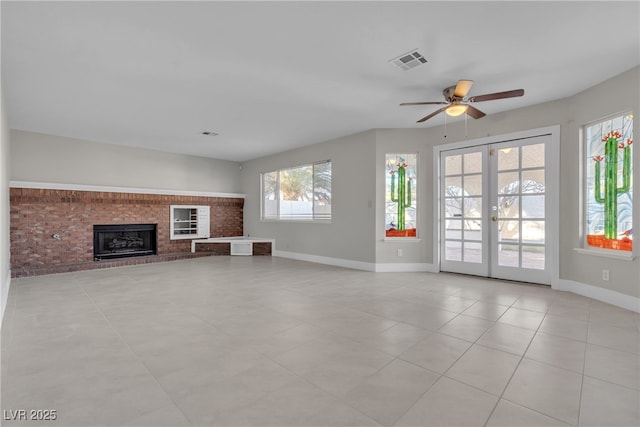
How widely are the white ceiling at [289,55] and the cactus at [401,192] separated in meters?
1.11

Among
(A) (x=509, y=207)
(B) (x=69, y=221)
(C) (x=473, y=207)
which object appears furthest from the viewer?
(B) (x=69, y=221)

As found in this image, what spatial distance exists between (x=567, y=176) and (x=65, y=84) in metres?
6.66

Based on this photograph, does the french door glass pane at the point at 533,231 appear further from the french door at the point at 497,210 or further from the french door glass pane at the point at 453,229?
the french door glass pane at the point at 453,229

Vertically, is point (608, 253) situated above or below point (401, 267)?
above

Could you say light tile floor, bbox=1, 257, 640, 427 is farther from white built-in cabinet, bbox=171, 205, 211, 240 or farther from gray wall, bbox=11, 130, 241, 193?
white built-in cabinet, bbox=171, 205, 211, 240

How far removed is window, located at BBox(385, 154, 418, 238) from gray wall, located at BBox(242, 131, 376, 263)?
312 mm

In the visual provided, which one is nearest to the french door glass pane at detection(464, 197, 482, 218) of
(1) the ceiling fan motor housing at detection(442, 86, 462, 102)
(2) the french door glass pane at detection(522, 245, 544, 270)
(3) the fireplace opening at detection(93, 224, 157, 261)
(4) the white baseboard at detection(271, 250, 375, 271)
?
(2) the french door glass pane at detection(522, 245, 544, 270)

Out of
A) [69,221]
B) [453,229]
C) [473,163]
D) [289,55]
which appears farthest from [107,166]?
[473,163]

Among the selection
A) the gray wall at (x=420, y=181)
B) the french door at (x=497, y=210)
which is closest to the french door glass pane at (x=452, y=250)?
the french door at (x=497, y=210)

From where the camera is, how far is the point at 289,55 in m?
3.17

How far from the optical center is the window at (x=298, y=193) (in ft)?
22.9

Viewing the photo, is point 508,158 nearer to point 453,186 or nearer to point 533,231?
point 453,186

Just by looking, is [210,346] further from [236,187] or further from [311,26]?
[236,187]

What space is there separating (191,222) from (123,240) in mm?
1585
